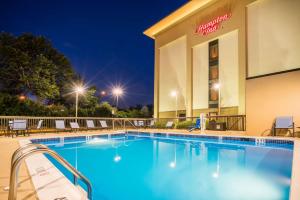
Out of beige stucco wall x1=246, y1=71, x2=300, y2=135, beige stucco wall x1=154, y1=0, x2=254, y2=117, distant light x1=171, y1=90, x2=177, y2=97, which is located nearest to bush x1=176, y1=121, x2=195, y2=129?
beige stucco wall x1=154, y1=0, x2=254, y2=117

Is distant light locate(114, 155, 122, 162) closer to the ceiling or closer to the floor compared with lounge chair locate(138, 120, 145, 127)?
closer to the floor

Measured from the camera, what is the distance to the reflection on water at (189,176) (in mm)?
3156

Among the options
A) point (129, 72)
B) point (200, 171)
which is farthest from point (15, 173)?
point (129, 72)

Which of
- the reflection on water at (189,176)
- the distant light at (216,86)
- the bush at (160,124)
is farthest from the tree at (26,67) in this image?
the reflection on water at (189,176)

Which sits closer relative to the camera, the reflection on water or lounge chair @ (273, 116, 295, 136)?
the reflection on water

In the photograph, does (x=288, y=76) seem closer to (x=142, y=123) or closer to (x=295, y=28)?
(x=295, y=28)

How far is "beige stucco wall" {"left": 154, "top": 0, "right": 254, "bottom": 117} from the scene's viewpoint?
584 inches

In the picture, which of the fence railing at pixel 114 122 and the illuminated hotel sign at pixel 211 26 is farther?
the illuminated hotel sign at pixel 211 26

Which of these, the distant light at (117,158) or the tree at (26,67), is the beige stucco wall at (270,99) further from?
the tree at (26,67)

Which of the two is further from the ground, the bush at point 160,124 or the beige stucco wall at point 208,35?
the beige stucco wall at point 208,35

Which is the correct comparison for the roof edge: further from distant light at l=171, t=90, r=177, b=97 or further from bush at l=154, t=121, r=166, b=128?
bush at l=154, t=121, r=166, b=128

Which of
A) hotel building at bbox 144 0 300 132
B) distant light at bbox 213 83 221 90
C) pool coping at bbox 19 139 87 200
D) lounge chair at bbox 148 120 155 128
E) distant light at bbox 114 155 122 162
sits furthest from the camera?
distant light at bbox 213 83 221 90

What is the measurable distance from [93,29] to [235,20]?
1440 inches

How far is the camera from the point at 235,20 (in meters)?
15.7
